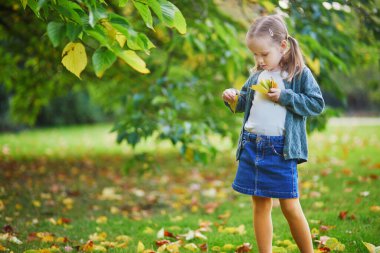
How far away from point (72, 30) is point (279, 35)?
1122 millimetres

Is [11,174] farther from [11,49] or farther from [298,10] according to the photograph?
[298,10]

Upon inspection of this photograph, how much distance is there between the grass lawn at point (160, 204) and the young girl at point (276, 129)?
0.48m

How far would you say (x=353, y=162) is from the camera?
675cm

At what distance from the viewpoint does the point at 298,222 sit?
2.24 meters

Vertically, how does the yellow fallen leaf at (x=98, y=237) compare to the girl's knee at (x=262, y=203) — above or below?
below

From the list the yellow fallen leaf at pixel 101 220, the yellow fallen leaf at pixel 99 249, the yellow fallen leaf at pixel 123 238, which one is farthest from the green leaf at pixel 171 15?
the yellow fallen leaf at pixel 101 220

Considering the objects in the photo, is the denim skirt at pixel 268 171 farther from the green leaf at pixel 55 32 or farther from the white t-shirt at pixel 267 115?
the green leaf at pixel 55 32

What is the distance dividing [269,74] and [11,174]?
497 cm

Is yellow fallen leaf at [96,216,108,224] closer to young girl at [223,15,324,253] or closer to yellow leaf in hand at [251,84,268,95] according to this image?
young girl at [223,15,324,253]

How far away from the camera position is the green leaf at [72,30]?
1.65 m

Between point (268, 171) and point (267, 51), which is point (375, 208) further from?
point (267, 51)

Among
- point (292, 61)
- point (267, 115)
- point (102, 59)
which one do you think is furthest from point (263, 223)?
point (102, 59)

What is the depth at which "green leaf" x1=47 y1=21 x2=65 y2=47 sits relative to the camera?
162 centimetres

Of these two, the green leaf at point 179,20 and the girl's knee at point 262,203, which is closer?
the green leaf at point 179,20
